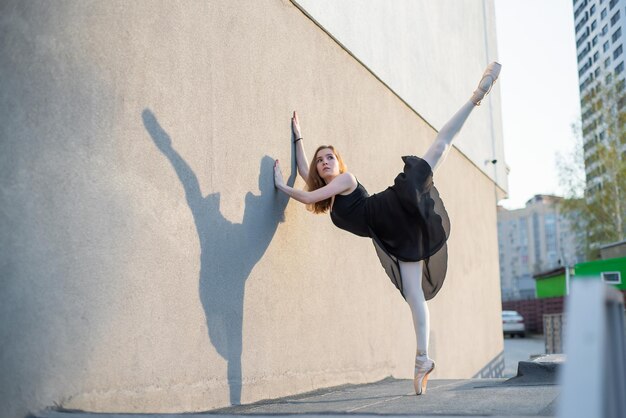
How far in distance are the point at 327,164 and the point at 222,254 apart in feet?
3.66

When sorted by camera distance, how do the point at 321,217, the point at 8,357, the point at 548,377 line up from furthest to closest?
Answer: the point at 321,217, the point at 548,377, the point at 8,357

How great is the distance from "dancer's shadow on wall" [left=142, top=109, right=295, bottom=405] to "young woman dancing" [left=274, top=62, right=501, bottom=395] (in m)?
0.46

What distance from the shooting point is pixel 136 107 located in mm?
3174

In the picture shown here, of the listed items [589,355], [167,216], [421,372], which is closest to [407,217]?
[421,372]

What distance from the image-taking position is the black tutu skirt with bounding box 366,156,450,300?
13.7 feet

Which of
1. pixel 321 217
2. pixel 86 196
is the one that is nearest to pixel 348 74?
pixel 321 217

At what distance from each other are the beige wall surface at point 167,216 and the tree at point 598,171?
2692 cm

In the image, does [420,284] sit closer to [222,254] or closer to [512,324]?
[222,254]

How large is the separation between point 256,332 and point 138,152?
54.8 inches

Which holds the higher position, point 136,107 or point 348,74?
point 348,74

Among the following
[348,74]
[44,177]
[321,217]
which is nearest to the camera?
[44,177]

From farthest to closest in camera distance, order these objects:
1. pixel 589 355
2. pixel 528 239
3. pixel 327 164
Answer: pixel 528 239, pixel 327 164, pixel 589 355

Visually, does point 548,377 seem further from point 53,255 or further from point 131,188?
point 53,255

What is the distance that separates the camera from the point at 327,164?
4.56 meters
